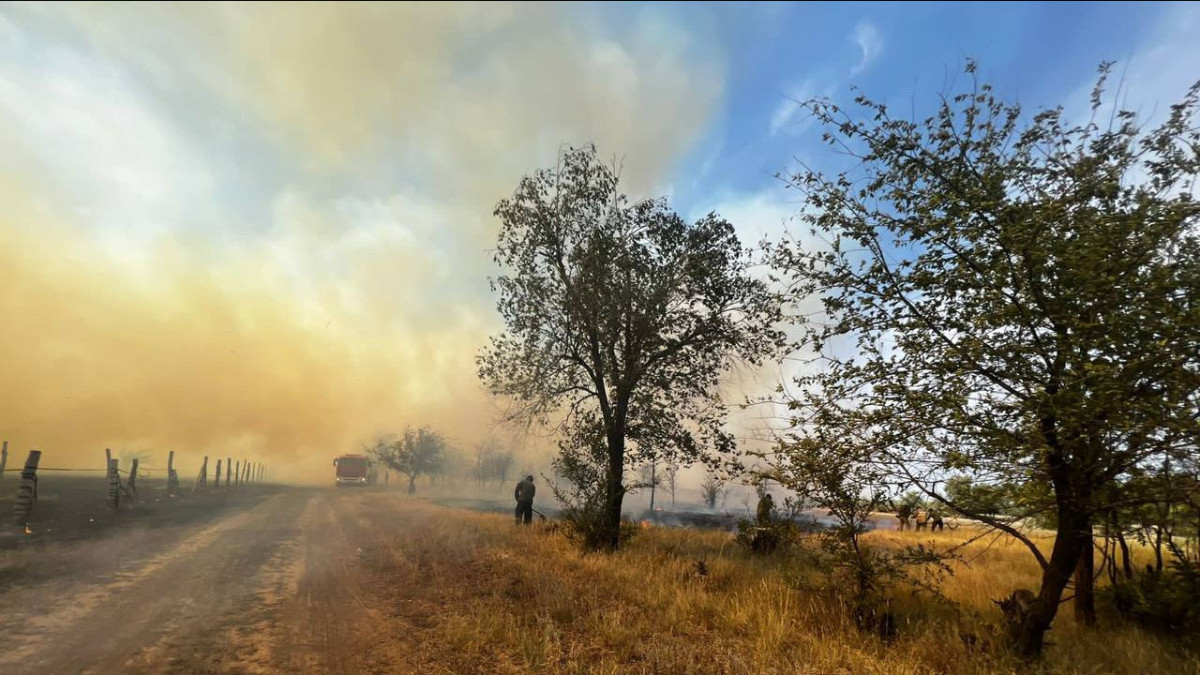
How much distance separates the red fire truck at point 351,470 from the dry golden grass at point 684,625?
2443 inches

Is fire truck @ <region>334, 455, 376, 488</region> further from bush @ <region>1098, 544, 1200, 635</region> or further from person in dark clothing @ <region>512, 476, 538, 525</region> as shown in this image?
bush @ <region>1098, 544, 1200, 635</region>

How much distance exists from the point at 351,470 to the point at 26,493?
54726 millimetres

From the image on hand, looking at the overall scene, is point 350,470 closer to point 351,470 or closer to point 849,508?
point 351,470

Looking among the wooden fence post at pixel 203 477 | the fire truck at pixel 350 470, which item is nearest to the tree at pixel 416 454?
the fire truck at pixel 350 470

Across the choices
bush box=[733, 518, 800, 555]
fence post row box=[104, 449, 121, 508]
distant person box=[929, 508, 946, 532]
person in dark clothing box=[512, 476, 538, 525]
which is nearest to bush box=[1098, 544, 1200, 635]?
distant person box=[929, 508, 946, 532]

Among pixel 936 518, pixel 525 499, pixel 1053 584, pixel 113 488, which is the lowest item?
pixel 525 499

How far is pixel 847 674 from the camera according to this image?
5543 millimetres

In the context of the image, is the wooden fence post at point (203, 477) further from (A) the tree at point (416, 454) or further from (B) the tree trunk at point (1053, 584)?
(B) the tree trunk at point (1053, 584)

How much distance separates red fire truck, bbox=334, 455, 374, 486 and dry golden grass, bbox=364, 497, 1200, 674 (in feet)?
204

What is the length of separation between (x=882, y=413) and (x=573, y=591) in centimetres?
593

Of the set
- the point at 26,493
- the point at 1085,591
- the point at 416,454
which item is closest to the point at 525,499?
the point at 26,493

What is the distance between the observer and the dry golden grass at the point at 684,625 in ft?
19.4

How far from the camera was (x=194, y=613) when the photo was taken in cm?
750

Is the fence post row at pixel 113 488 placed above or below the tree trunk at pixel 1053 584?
below
